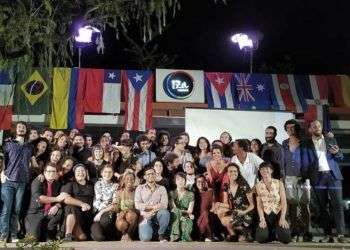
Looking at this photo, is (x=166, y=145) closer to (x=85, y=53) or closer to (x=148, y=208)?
(x=148, y=208)

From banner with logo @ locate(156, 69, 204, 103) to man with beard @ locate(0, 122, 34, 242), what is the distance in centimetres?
465

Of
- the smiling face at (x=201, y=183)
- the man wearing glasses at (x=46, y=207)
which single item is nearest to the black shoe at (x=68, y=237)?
the man wearing glasses at (x=46, y=207)

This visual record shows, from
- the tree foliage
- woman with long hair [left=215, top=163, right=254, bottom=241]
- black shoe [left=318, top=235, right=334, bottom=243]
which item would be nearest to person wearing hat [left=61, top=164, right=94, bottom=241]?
woman with long hair [left=215, top=163, right=254, bottom=241]

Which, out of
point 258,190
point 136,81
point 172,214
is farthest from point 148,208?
point 136,81

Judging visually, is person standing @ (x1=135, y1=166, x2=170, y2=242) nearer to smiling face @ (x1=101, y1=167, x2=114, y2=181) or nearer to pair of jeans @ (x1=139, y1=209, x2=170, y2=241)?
pair of jeans @ (x1=139, y1=209, x2=170, y2=241)

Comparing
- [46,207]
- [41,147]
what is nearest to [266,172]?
[46,207]

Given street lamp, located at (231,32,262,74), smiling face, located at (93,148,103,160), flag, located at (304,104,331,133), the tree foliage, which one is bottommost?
smiling face, located at (93,148,103,160)

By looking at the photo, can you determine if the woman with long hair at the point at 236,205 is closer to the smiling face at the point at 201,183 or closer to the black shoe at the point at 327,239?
the smiling face at the point at 201,183

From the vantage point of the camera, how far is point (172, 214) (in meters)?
8.07

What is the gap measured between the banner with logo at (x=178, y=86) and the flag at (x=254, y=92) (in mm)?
916

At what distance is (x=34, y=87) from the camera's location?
12336mm

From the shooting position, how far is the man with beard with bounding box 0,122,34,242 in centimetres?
810

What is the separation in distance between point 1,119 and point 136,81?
3157 millimetres

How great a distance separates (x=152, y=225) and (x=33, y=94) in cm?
563
